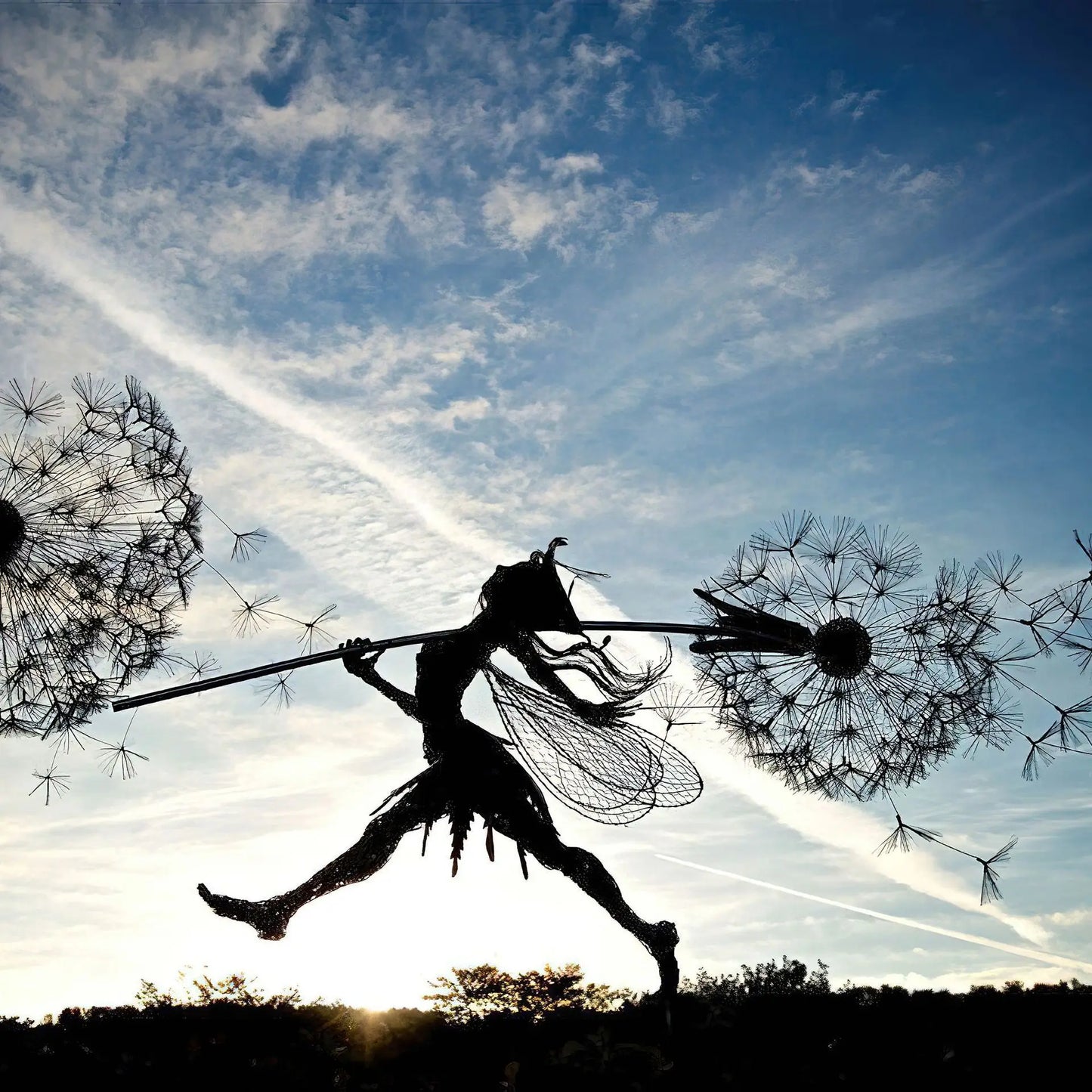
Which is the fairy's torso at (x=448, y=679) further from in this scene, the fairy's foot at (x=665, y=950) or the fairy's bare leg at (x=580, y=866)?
the fairy's foot at (x=665, y=950)

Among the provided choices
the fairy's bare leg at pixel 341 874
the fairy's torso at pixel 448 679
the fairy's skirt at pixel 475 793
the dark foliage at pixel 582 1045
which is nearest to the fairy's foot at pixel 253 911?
the fairy's bare leg at pixel 341 874

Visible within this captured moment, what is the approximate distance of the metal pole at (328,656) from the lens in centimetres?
762

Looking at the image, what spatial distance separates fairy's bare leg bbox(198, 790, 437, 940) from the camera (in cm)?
855

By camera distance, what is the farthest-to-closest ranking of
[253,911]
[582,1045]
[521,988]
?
[521,988] < [253,911] < [582,1045]

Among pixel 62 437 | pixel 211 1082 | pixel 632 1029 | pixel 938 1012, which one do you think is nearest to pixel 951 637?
pixel 938 1012

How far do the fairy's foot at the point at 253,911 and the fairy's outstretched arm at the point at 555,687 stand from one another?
3210 mm

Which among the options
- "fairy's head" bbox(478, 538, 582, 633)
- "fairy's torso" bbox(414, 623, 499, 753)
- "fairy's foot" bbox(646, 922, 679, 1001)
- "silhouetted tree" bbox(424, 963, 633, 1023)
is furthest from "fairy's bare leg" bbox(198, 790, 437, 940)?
"silhouetted tree" bbox(424, 963, 633, 1023)

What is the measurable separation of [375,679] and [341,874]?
6.09 ft

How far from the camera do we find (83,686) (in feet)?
38.9

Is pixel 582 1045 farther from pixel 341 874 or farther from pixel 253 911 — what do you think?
pixel 253 911

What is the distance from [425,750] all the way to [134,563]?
17.5 feet

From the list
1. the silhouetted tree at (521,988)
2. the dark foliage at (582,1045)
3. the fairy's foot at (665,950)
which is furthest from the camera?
the silhouetted tree at (521,988)

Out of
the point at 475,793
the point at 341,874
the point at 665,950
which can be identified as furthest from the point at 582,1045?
the point at 341,874

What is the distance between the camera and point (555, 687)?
29.6ft
